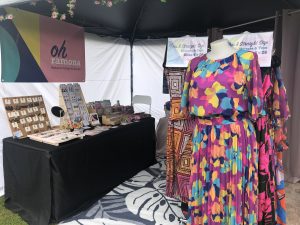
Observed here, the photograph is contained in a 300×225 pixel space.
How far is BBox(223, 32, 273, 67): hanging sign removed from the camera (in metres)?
1.69

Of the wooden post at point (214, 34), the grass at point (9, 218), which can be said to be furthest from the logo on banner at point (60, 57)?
the wooden post at point (214, 34)

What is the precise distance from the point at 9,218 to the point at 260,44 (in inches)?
92.0

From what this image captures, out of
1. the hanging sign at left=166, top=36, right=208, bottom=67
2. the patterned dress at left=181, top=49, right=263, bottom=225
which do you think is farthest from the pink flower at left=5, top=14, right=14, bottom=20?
the patterned dress at left=181, top=49, right=263, bottom=225

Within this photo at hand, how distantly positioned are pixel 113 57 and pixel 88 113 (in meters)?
1.47

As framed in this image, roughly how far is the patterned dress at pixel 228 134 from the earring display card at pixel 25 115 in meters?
1.47

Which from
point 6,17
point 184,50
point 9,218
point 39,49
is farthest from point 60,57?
point 9,218

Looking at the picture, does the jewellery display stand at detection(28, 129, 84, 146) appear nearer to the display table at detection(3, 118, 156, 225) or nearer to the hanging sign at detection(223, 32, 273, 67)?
the display table at detection(3, 118, 156, 225)

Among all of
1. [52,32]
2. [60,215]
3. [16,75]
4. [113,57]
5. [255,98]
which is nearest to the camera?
[255,98]

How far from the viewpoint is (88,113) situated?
2748 mm

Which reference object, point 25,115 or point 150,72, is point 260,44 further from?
point 150,72

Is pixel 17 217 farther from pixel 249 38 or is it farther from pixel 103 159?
pixel 249 38

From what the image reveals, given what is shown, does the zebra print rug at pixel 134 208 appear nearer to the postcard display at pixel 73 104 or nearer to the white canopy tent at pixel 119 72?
the postcard display at pixel 73 104

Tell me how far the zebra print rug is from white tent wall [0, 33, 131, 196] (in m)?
1.01

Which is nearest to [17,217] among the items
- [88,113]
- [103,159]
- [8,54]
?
[103,159]
